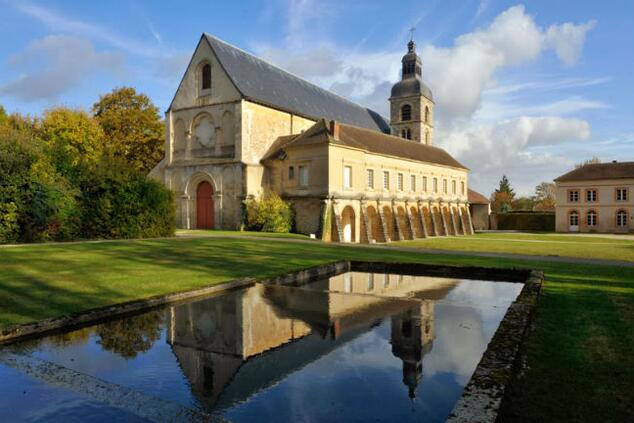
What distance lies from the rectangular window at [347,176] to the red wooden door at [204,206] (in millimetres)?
8806

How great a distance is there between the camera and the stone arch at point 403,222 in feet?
110

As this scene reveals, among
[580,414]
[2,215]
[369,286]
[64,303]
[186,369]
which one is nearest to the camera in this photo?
[580,414]

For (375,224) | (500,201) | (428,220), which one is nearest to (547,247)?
(375,224)

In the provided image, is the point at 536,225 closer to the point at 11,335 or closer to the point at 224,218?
the point at 224,218

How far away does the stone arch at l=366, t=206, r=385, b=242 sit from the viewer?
29964mm

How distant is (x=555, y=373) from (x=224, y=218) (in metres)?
25.7

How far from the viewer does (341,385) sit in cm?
456

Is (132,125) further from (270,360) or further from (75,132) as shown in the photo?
(270,360)

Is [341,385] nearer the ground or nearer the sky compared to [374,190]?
nearer the ground

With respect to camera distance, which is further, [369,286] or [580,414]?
[369,286]

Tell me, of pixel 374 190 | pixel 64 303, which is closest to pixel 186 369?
pixel 64 303

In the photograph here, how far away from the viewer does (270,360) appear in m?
5.25

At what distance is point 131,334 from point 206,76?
26420 mm

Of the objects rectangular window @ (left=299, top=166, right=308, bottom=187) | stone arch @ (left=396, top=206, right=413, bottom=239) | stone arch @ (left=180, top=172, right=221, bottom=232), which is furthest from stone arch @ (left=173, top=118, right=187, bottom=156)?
stone arch @ (left=396, top=206, right=413, bottom=239)
